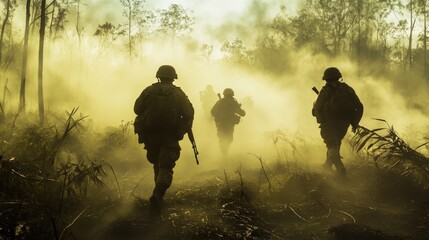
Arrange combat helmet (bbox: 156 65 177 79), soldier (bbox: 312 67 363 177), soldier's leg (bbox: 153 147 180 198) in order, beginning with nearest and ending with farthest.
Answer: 1. soldier's leg (bbox: 153 147 180 198)
2. combat helmet (bbox: 156 65 177 79)
3. soldier (bbox: 312 67 363 177)

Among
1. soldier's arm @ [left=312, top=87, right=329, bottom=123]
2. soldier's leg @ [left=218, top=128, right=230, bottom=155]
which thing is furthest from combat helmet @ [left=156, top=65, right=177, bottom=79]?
soldier's leg @ [left=218, top=128, right=230, bottom=155]

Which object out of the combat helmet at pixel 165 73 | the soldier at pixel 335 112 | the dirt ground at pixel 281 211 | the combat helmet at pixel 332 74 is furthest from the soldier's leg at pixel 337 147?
the combat helmet at pixel 165 73

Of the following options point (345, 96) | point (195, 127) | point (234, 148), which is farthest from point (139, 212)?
point (195, 127)

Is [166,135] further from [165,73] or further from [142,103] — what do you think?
[165,73]

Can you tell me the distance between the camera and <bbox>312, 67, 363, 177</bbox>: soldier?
5809 millimetres

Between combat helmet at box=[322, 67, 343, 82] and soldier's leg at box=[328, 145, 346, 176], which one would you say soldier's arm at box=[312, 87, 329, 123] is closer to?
combat helmet at box=[322, 67, 343, 82]

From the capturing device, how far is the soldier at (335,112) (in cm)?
581

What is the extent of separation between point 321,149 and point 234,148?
278cm

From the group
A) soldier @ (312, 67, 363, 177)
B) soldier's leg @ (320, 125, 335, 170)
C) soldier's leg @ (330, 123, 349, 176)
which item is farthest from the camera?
soldier's leg @ (320, 125, 335, 170)

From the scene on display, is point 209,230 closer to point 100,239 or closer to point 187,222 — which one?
point 187,222

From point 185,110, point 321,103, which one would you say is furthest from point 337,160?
point 185,110

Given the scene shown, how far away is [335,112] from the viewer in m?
5.88

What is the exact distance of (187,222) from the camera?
3.46m

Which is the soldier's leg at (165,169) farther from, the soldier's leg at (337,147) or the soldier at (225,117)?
the soldier at (225,117)
